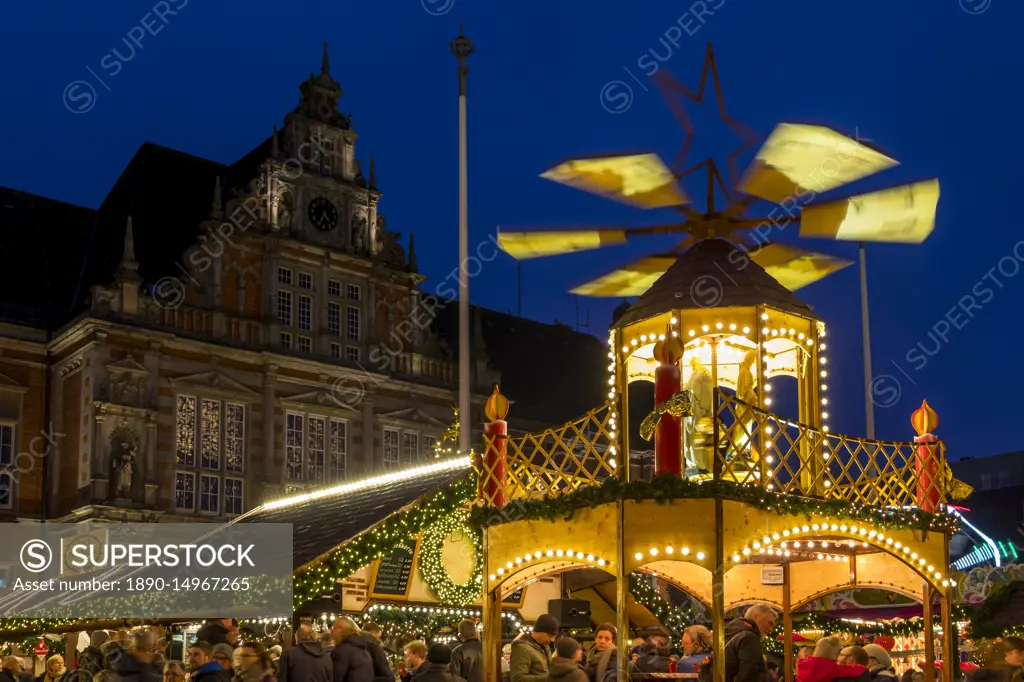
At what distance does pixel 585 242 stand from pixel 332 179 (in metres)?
19.2

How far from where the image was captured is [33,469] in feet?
99.3

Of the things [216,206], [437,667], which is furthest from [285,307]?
[437,667]

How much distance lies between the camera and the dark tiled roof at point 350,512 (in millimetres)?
15828

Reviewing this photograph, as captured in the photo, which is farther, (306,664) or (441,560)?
(441,560)

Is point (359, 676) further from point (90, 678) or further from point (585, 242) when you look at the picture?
point (585, 242)

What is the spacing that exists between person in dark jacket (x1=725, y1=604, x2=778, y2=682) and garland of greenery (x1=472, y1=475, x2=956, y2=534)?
1492 millimetres

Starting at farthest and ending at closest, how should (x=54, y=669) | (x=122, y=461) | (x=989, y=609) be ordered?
(x=122, y=461)
(x=989, y=609)
(x=54, y=669)

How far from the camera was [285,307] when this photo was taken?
3294 centimetres

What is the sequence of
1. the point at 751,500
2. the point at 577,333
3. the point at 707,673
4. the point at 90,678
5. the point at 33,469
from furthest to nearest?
the point at 577,333
the point at 33,469
the point at 90,678
the point at 751,500
the point at 707,673

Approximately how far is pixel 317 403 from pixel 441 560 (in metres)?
16.2

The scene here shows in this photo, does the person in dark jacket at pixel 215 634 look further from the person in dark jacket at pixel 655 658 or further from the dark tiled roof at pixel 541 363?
the dark tiled roof at pixel 541 363

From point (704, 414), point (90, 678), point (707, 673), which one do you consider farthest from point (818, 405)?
point (90, 678)

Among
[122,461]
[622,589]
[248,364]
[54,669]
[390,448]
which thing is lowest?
[54,669]

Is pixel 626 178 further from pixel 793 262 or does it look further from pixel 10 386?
pixel 10 386
